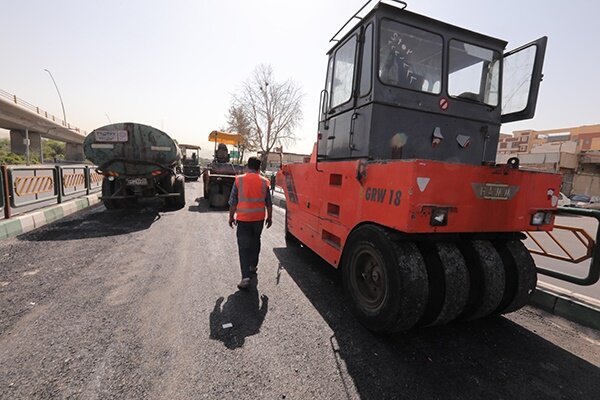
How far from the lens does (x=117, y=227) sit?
263 inches

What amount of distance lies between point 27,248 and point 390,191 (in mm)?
6160

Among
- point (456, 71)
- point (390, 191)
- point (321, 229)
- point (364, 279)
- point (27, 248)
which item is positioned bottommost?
point (27, 248)

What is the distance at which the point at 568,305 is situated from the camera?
129 inches

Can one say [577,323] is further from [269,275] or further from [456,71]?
[269,275]

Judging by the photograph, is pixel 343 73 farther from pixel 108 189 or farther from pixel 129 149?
pixel 108 189

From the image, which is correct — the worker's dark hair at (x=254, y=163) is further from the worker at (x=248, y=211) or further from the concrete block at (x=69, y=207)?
the concrete block at (x=69, y=207)

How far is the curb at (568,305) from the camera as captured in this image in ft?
10.1

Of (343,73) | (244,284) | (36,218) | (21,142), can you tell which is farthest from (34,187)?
(21,142)

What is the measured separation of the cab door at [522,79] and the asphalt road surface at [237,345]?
2503 millimetres

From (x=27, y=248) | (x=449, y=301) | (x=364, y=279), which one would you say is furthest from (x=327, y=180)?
(x=27, y=248)

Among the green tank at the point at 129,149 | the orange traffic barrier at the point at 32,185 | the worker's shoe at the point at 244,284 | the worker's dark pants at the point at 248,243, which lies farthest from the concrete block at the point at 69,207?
the worker's shoe at the point at 244,284

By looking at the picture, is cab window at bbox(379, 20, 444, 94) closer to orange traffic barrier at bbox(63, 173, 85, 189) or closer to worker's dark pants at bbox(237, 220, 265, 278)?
worker's dark pants at bbox(237, 220, 265, 278)

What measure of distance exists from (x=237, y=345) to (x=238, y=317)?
48 cm

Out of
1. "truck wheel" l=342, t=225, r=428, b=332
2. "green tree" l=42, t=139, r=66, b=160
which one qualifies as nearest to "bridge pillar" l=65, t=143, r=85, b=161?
"green tree" l=42, t=139, r=66, b=160
